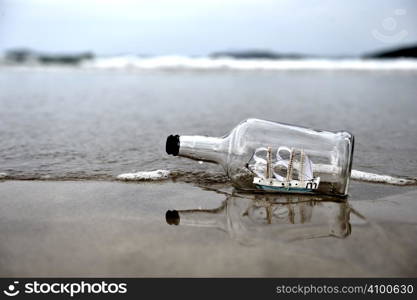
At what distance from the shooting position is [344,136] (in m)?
2.34

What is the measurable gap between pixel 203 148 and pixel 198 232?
56 cm

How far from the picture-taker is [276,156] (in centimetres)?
234

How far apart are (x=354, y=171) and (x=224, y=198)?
3.07 ft

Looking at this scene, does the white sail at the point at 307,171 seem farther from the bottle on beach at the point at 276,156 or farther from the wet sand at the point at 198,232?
the wet sand at the point at 198,232

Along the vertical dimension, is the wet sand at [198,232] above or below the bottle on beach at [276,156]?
below

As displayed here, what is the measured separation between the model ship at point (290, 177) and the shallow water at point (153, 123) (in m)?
0.57

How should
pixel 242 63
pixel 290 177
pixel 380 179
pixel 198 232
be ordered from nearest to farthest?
pixel 198 232, pixel 290 177, pixel 380 179, pixel 242 63

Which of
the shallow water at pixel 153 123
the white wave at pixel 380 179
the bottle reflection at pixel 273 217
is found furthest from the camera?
the shallow water at pixel 153 123

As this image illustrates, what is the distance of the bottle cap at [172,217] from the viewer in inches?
79.0

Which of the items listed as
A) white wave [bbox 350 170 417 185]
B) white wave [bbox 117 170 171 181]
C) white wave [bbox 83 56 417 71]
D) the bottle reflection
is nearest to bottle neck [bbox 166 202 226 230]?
the bottle reflection

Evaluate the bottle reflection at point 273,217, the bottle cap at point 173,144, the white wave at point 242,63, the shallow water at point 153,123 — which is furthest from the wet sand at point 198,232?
the white wave at point 242,63

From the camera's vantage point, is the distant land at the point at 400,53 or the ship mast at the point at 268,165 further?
the distant land at the point at 400,53

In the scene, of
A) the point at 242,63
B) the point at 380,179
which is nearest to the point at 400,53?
the point at 242,63

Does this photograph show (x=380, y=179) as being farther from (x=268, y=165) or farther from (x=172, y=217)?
(x=172, y=217)
